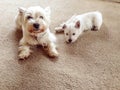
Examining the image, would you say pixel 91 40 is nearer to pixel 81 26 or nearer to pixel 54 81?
pixel 81 26

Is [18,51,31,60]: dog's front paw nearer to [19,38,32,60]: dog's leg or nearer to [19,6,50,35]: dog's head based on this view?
[19,38,32,60]: dog's leg

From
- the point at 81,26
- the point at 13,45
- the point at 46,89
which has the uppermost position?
the point at 81,26

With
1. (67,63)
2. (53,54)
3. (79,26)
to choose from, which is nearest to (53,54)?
(53,54)

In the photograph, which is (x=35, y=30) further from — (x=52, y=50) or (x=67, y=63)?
(x=67, y=63)

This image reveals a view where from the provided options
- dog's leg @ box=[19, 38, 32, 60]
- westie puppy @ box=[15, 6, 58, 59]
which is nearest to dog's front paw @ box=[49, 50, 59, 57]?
westie puppy @ box=[15, 6, 58, 59]

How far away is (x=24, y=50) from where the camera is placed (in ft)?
6.35

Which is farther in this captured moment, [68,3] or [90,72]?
[68,3]

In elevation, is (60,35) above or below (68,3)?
below

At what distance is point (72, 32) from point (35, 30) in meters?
0.42

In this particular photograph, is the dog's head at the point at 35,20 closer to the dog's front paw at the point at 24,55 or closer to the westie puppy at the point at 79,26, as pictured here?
the dog's front paw at the point at 24,55

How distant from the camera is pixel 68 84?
165 centimetres

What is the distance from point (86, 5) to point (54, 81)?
4.62 ft

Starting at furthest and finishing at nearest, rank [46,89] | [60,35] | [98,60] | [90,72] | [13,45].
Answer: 1. [60,35]
2. [13,45]
3. [98,60]
4. [90,72]
5. [46,89]

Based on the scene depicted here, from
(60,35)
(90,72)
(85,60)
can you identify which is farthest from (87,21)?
(90,72)
